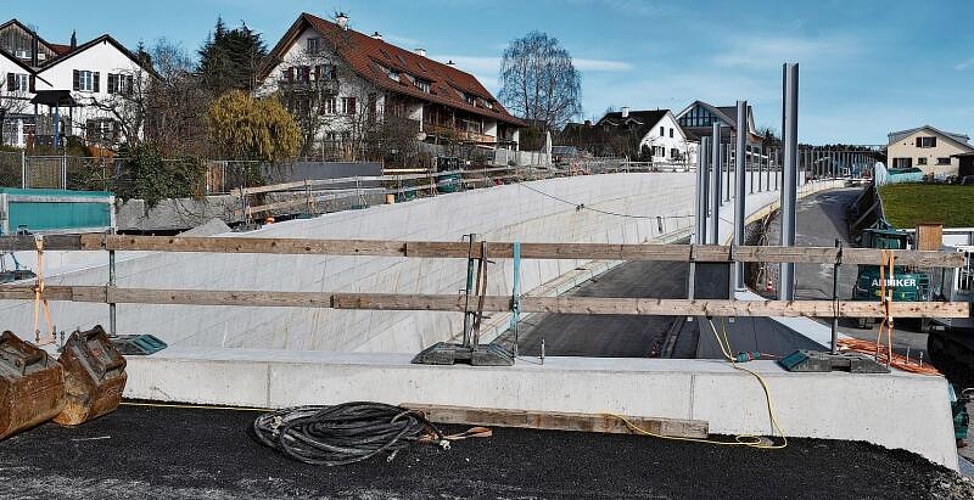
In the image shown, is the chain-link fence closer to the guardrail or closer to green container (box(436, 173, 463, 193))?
green container (box(436, 173, 463, 193))

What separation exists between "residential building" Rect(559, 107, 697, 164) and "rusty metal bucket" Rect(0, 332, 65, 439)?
267ft

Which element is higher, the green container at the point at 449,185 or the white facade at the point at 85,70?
the white facade at the point at 85,70

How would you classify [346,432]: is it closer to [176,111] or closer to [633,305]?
[633,305]

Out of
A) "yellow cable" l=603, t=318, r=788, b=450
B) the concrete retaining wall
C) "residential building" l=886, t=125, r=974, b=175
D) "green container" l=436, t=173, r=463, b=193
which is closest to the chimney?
the concrete retaining wall

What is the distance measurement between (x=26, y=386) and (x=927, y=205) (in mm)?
53824

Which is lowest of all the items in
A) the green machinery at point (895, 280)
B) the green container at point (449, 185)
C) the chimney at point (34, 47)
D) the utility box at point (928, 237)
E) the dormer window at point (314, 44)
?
the green machinery at point (895, 280)

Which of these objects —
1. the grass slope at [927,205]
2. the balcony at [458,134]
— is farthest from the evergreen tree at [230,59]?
the grass slope at [927,205]

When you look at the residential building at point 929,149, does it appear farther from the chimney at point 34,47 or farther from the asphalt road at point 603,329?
the chimney at point 34,47

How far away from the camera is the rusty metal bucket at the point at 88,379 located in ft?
20.1

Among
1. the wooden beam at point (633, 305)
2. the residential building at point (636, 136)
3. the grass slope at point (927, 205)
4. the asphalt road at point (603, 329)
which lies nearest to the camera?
the wooden beam at point (633, 305)

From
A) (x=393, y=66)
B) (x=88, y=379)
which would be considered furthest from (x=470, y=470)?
(x=393, y=66)

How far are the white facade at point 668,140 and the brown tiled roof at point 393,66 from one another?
1022 inches

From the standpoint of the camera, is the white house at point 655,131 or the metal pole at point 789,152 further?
the white house at point 655,131

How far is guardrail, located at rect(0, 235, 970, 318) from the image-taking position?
662cm
